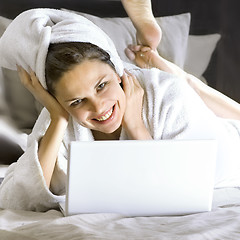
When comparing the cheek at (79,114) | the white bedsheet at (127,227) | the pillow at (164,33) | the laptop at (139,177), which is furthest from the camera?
the pillow at (164,33)

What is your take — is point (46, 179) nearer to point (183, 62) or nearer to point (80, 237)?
point (80, 237)

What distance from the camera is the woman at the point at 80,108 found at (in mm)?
1693

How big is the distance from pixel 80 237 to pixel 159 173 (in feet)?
0.91

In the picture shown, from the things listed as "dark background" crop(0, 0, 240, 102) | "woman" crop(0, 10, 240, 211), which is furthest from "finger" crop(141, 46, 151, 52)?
"woman" crop(0, 10, 240, 211)

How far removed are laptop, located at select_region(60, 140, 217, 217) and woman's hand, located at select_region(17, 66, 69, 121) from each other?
1.43 feet

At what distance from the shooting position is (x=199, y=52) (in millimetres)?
2346

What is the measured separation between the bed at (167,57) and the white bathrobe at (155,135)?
2.4 inches

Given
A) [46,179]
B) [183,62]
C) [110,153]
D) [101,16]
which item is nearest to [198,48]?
[183,62]

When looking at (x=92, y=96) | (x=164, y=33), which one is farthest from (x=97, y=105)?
(x=164, y=33)

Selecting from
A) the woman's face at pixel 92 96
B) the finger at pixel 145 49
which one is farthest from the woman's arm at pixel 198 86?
the woman's face at pixel 92 96

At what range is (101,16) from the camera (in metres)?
2.23

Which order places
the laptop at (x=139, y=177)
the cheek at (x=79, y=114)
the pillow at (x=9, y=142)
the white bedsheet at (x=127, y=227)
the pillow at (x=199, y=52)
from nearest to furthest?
1. the white bedsheet at (x=127, y=227)
2. the laptop at (x=139, y=177)
3. the cheek at (x=79, y=114)
4. the pillow at (x=9, y=142)
5. the pillow at (x=199, y=52)

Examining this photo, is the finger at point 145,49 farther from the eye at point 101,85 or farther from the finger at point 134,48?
the eye at point 101,85

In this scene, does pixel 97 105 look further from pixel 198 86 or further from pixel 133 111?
pixel 198 86
